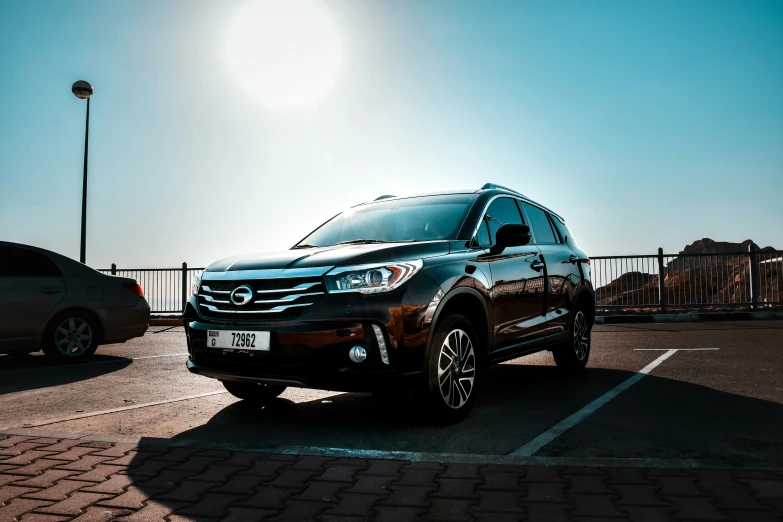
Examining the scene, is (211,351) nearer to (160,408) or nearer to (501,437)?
(160,408)

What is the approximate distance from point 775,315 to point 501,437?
1569 cm

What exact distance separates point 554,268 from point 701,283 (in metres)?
12.9

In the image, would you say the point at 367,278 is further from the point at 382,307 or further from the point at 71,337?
the point at 71,337

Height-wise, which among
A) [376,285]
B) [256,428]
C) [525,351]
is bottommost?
[256,428]

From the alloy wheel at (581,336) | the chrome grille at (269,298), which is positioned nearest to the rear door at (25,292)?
the chrome grille at (269,298)

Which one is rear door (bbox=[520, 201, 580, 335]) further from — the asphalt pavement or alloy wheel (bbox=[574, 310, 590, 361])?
the asphalt pavement

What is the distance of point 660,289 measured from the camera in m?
18.1

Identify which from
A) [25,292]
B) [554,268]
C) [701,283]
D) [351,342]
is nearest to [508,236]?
[554,268]

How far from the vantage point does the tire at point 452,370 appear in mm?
4735

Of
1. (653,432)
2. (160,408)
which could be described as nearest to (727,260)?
(653,432)

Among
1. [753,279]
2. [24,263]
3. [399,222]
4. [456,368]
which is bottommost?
[456,368]

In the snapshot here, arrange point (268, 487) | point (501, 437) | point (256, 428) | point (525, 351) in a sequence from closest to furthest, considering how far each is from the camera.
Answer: point (268, 487)
point (501, 437)
point (256, 428)
point (525, 351)

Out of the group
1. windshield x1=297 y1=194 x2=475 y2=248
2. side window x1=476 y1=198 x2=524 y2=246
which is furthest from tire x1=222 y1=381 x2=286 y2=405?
side window x1=476 y1=198 x2=524 y2=246

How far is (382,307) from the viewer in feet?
14.8
